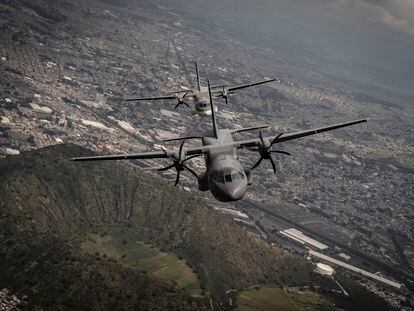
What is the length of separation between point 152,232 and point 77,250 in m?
46.8

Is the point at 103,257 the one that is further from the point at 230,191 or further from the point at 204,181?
the point at 230,191

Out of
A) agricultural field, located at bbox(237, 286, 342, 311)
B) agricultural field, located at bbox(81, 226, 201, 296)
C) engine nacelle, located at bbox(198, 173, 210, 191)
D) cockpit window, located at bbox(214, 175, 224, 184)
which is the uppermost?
cockpit window, located at bbox(214, 175, 224, 184)

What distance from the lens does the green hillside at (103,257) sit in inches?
5064

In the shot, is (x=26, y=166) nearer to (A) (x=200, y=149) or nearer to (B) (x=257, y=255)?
(B) (x=257, y=255)

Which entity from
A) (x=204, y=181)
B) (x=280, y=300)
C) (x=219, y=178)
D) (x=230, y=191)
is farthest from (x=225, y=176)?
(x=280, y=300)

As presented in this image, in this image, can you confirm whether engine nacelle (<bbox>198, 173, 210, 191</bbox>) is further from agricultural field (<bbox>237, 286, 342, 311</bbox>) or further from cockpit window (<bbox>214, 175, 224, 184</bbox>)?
agricultural field (<bbox>237, 286, 342, 311</bbox>)

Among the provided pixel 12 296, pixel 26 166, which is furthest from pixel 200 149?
pixel 26 166

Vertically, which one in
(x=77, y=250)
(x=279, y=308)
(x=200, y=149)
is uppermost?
(x=200, y=149)

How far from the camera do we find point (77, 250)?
151750mm

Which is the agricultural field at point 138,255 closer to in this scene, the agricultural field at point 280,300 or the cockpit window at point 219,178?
the agricultural field at point 280,300

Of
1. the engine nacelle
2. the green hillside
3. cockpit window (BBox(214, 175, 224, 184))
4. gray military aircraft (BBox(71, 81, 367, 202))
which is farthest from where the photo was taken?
the green hillside

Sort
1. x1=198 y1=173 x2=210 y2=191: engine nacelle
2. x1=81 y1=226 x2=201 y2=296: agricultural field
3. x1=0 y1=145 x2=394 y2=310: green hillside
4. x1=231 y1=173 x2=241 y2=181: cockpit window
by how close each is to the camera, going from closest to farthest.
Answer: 1. x1=231 y1=173 x2=241 y2=181: cockpit window
2. x1=198 y1=173 x2=210 y2=191: engine nacelle
3. x1=0 y1=145 x2=394 y2=310: green hillside
4. x1=81 y1=226 x2=201 y2=296: agricultural field

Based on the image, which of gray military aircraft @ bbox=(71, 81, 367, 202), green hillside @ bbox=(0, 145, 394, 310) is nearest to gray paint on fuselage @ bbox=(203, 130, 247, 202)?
gray military aircraft @ bbox=(71, 81, 367, 202)

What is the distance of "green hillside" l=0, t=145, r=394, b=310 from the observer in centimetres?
12862
